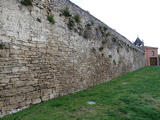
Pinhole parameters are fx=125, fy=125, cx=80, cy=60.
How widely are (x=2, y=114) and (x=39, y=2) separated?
3.56 metres

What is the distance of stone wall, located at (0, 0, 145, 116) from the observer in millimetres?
3332

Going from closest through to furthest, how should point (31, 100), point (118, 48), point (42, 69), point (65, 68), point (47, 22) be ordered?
point (31, 100)
point (42, 69)
point (47, 22)
point (65, 68)
point (118, 48)

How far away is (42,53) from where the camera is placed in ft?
14.0

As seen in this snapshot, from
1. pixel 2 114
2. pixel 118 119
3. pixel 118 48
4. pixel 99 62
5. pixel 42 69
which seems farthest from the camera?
pixel 118 48

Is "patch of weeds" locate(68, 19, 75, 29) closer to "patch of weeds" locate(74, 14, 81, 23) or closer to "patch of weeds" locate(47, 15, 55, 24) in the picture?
"patch of weeds" locate(74, 14, 81, 23)

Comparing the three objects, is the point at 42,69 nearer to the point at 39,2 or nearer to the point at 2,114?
the point at 2,114

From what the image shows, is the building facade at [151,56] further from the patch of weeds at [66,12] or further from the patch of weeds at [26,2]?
the patch of weeds at [26,2]

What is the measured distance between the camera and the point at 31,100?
149 inches

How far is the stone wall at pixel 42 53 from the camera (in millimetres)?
3332

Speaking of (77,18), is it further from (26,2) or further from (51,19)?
(26,2)

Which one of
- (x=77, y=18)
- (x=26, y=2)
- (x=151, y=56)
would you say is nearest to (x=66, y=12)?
(x=77, y=18)

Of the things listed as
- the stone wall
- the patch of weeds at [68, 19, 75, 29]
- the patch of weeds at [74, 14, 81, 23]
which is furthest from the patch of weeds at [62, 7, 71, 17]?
the patch of weeds at [74, 14, 81, 23]

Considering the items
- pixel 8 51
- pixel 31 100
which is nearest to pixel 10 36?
pixel 8 51

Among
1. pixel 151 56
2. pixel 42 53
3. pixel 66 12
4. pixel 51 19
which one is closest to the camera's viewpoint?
pixel 42 53
